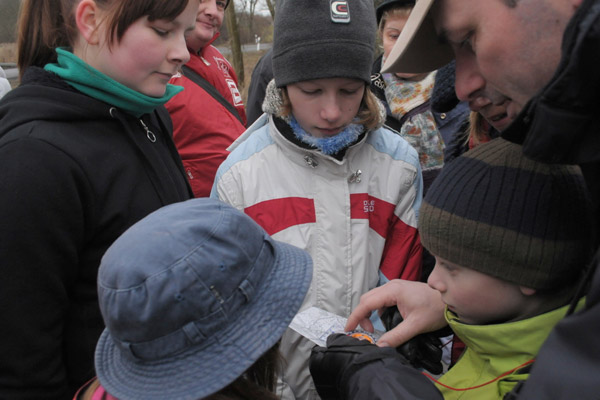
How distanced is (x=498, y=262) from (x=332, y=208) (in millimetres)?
823

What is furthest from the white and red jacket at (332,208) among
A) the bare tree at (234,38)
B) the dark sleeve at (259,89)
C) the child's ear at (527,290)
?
the bare tree at (234,38)

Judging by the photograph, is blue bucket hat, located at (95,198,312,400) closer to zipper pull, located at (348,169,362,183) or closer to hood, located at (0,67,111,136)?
hood, located at (0,67,111,136)

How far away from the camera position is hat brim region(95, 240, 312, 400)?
978mm

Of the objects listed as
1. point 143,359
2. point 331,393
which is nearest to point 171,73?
point 143,359

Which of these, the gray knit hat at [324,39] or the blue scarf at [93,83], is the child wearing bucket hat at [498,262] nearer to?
the gray knit hat at [324,39]

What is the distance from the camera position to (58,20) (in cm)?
156

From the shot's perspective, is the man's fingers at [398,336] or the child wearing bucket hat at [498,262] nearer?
the child wearing bucket hat at [498,262]

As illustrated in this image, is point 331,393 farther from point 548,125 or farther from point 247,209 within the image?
point 548,125

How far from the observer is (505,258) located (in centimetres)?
129

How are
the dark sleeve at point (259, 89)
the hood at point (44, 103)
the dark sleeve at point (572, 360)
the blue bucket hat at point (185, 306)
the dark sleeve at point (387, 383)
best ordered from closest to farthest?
the dark sleeve at point (572, 360), the blue bucket hat at point (185, 306), the dark sleeve at point (387, 383), the hood at point (44, 103), the dark sleeve at point (259, 89)

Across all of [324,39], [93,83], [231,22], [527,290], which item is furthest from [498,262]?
[231,22]

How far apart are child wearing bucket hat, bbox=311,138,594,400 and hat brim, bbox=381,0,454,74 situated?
405mm

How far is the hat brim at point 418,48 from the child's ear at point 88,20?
3.27 ft

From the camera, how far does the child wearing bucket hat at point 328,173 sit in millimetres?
1960
